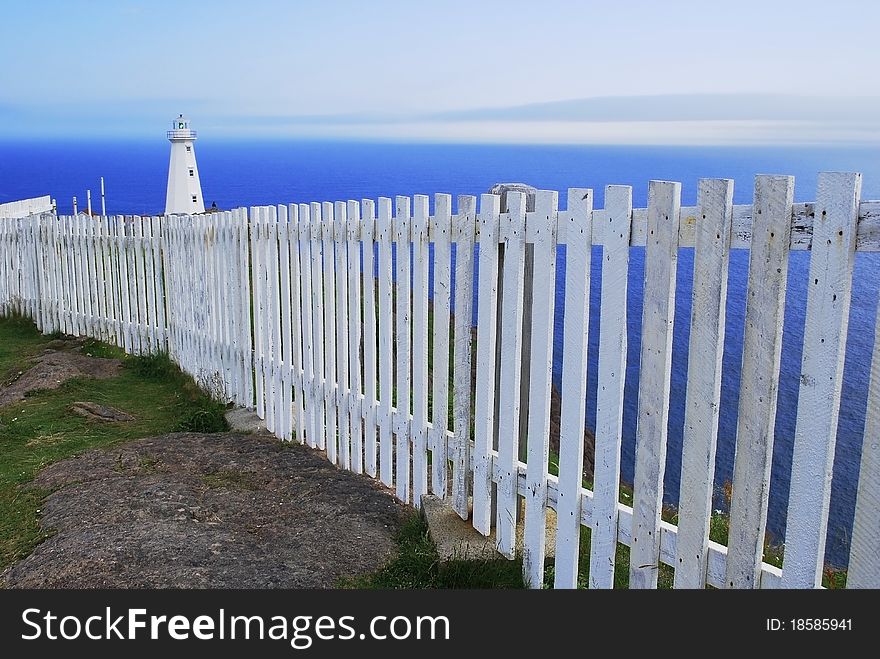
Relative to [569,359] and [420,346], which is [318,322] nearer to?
[420,346]

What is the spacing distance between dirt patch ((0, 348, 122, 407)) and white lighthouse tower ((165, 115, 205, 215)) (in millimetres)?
43141

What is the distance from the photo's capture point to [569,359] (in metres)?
4.08

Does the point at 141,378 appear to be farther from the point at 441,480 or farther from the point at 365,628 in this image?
the point at 365,628

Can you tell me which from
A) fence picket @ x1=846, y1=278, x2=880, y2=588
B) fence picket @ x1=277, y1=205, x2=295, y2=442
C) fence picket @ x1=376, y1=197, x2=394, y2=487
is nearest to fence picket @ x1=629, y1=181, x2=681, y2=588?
fence picket @ x1=846, y1=278, x2=880, y2=588

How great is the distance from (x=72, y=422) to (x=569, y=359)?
593 centimetres

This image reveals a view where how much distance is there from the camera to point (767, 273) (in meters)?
3.19

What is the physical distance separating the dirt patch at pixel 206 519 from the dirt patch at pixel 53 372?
284 cm

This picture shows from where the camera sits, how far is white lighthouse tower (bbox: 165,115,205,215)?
5256cm

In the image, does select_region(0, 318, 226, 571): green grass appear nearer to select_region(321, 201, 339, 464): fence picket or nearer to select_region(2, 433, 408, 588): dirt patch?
select_region(2, 433, 408, 588): dirt patch

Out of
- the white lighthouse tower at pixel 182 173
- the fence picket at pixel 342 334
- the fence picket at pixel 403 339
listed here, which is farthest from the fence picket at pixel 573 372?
the white lighthouse tower at pixel 182 173

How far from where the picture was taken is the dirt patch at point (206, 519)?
4.74m

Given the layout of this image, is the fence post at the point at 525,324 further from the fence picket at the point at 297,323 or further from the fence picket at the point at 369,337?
the fence picket at the point at 297,323

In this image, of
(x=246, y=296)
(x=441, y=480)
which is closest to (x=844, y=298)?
(x=441, y=480)

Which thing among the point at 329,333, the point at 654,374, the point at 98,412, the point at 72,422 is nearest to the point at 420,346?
the point at 329,333
